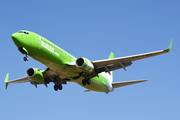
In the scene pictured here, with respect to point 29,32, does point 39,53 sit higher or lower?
lower

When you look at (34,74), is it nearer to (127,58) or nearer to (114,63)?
(114,63)

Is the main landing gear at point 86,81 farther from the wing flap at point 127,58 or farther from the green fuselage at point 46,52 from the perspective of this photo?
the wing flap at point 127,58

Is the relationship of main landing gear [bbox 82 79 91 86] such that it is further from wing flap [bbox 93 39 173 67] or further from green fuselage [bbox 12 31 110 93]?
wing flap [bbox 93 39 173 67]

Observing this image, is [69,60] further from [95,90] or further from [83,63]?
[95,90]

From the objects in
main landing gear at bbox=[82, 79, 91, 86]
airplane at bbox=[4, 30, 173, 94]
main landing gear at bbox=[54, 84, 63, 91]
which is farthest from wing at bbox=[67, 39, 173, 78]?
main landing gear at bbox=[54, 84, 63, 91]

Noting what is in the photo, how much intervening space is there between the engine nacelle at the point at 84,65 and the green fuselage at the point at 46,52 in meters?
1.56

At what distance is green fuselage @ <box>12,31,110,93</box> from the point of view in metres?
25.7

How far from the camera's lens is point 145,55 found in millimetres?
27984

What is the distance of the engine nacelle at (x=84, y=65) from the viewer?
2802cm

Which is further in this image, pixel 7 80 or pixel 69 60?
pixel 7 80

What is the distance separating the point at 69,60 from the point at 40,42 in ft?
15.0

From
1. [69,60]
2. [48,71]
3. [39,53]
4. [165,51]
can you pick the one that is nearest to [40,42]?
[39,53]

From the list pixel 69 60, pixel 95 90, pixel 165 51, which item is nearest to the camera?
pixel 165 51

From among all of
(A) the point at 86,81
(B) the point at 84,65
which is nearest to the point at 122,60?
(B) the point at 84,65
